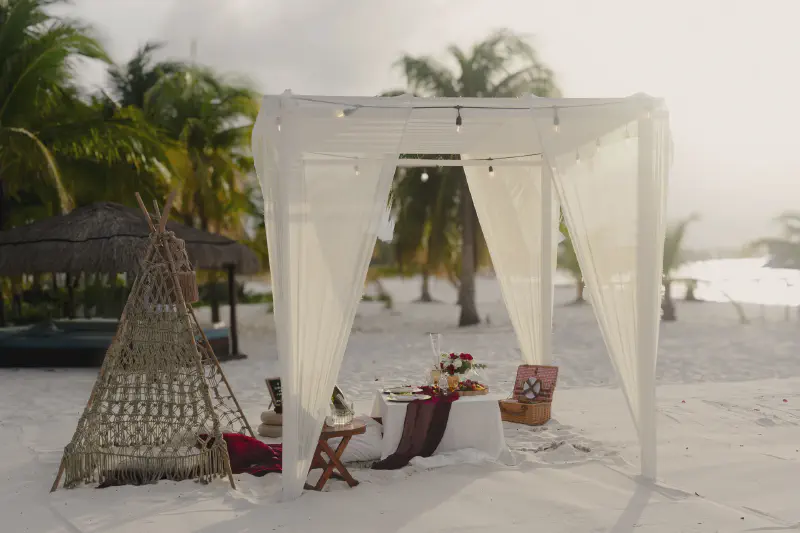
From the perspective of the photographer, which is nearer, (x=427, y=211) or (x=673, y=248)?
(x=427, y=211)

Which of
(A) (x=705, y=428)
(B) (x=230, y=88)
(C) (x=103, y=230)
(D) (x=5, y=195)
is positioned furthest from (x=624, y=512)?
(B) (x=230, y=88)

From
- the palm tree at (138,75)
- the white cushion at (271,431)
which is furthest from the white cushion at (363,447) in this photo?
the palm tree at (138,75)

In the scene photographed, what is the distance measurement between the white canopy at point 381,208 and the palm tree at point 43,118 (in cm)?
764

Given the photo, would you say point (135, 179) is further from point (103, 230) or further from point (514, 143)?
point (514, 143)

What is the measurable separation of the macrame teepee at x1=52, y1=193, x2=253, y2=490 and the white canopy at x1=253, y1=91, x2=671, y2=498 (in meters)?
0.88

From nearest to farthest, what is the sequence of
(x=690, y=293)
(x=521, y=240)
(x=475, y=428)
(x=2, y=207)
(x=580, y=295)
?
(x=475, y=428) → (x=521, y=240) → (x=2, y=207) → (x=690, y=293) → (x=580, y=295)

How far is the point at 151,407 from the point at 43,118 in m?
9.41

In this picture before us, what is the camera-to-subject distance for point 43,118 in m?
12.6

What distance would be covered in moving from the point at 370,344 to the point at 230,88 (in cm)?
794

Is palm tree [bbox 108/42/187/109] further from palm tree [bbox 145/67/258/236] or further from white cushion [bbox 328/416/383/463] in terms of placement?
white cushion [bbox 328/416/383/463]

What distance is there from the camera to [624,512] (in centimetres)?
435

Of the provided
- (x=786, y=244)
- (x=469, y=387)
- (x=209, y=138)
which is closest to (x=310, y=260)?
(x=469, y=387)

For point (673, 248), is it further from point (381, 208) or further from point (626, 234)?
point (381, 208)

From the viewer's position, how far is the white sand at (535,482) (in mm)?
4238
